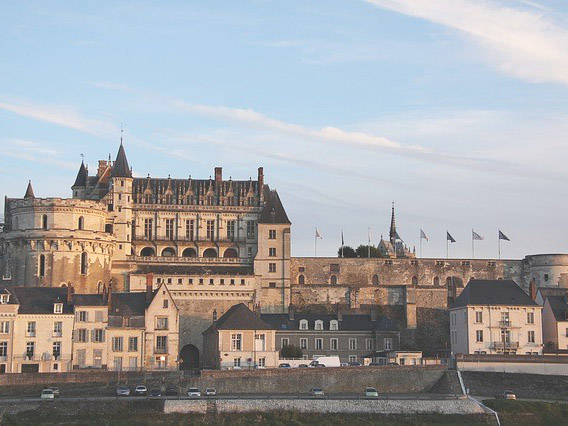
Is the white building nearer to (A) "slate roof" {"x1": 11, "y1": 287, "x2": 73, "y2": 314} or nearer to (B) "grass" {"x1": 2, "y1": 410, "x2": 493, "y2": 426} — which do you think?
(B) "grass" {"x1": 2, "y1": 410, "x2": 493, "y2": 426}

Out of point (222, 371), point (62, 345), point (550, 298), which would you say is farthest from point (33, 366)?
point (550, 298)

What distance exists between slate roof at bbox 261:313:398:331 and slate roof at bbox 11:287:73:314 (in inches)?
661

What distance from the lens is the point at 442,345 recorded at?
9500cm

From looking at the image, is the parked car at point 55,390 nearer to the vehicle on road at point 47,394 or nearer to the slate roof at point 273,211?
the vehicle on road at point 47,394

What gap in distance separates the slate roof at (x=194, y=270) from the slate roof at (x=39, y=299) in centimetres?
1721

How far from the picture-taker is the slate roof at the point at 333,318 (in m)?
87.2

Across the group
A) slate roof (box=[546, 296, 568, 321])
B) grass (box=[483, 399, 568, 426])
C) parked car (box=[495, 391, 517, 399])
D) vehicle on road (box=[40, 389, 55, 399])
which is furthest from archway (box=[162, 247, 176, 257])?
grass (box=[483, 399, 568, 426])

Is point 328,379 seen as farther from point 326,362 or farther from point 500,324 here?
point 500,324

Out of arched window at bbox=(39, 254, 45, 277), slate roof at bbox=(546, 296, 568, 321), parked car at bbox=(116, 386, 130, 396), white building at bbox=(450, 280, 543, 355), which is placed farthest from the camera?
arched window at bbox=(39, 254, 45, 277)

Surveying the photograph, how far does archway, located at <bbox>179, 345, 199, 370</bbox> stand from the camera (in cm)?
8956

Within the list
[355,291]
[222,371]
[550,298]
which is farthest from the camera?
[355,291]

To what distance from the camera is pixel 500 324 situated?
82.0 m

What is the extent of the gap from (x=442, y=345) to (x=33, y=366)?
36203 mm

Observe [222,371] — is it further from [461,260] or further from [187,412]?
[461,260]
